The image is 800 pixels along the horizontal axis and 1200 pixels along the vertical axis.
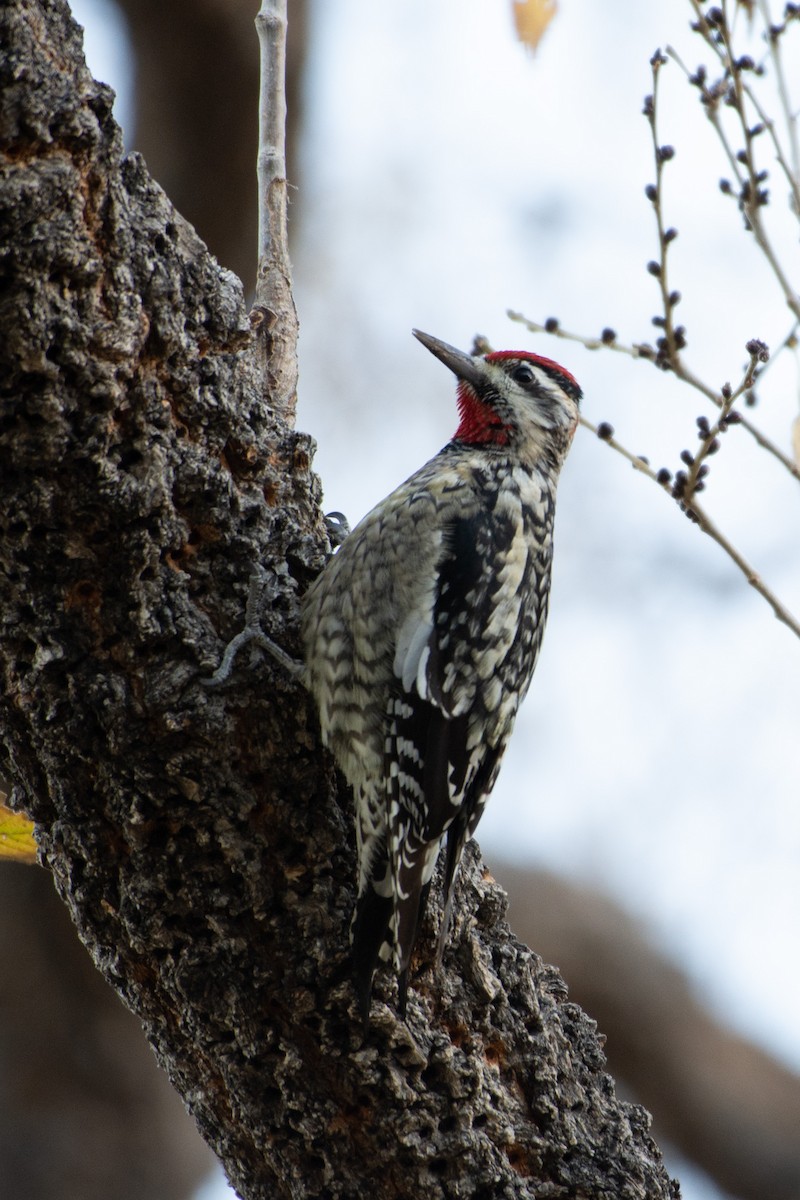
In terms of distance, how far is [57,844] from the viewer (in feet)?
7.42

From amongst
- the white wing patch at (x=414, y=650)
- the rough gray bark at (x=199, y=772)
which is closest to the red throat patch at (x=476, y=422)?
the white wing patch at (x=414, y=650)

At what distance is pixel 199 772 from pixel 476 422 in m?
1.77

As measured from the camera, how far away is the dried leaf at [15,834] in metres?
2.30

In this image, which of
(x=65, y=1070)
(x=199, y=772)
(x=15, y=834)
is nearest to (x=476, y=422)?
(x=199, y=772)

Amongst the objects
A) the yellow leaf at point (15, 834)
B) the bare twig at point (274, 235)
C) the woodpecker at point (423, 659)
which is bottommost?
the yellow leaf at point (15, 834)

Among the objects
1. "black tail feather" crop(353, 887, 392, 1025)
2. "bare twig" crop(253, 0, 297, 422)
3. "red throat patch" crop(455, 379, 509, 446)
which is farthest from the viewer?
"red throat patch" crop(455, 379, 509, 446)

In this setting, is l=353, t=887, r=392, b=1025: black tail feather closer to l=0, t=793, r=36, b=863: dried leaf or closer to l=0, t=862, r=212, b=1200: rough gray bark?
l=0, t=793, r=36, b=863: dried leaf

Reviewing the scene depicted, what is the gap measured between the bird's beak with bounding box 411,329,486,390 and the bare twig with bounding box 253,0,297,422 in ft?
2.35

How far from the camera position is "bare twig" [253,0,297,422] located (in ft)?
9.38

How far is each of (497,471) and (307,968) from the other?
159 centimetres

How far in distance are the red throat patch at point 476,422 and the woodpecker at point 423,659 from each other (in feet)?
0.35

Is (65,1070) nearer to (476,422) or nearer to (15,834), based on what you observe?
(15,834)

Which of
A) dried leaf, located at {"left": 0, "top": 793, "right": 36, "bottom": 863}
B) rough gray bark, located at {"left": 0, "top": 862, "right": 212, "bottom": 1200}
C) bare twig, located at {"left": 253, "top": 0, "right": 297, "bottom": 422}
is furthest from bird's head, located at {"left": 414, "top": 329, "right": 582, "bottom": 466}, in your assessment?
rough gray bark, located at {"left": 0, "top": 862, "right": 212, "bottom": 1200}

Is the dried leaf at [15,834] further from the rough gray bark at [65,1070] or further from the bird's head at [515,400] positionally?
the rough gray bark at [65,1070]
